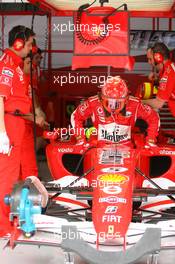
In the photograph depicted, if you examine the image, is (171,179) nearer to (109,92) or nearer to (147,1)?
(109,92)

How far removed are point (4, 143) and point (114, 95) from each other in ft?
2.60

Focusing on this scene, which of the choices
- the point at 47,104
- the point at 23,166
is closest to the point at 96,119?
the point at 23,166

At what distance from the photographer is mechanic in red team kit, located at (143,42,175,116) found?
5.12m

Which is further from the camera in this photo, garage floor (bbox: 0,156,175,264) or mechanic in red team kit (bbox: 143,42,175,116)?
mechanic in red team kit (bbox: 143,42,175,116)

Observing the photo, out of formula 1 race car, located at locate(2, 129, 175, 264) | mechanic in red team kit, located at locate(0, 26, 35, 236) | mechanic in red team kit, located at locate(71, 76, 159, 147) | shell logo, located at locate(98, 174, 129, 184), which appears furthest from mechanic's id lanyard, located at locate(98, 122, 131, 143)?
shell logo, located at locate(98, 174, 129, 184)

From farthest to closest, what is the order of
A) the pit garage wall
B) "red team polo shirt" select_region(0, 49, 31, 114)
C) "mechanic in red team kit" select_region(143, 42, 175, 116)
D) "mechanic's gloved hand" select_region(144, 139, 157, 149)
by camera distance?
1. the pit garage wall
2. "mechanic in red team kit" select_region(143, 42, 175, 116)
3. "mechanic's gloved hand" select_region(144, 139, 157, 149)
4. "red team polo shirt" select_region(0, 49, 31, 114)

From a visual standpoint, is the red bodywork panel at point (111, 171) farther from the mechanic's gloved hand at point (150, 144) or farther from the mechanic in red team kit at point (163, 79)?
the mechanic in red team kit at point (163, 79)

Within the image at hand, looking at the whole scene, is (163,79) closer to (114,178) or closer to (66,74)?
(114,178)

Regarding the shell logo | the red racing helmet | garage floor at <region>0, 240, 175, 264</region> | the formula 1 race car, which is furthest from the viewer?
the red racing helmet

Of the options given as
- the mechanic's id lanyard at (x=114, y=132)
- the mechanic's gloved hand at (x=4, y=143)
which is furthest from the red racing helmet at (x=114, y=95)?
the mechanic's gloved hand at (x=4, y=143)

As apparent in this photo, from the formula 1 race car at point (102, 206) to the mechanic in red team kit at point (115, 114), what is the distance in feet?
0.39

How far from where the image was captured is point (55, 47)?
8.43 meters

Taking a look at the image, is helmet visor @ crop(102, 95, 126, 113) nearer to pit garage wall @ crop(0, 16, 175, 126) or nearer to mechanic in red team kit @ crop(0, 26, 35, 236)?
mechanic in red team kit @ crop(0, 26, 35, 236)

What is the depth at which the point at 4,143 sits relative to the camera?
4.20 m
